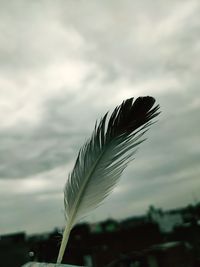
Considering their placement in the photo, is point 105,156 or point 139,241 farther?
point 139,241

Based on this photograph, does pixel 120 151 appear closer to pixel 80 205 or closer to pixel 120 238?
pixel 80 205

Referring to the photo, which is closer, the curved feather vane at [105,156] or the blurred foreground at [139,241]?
the curved feather vane at [105,156]

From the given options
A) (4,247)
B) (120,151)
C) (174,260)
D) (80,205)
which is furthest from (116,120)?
(174,260)

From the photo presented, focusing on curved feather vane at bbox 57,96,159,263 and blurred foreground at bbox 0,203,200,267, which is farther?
blurred foreground at bbox 0,203,200,267
